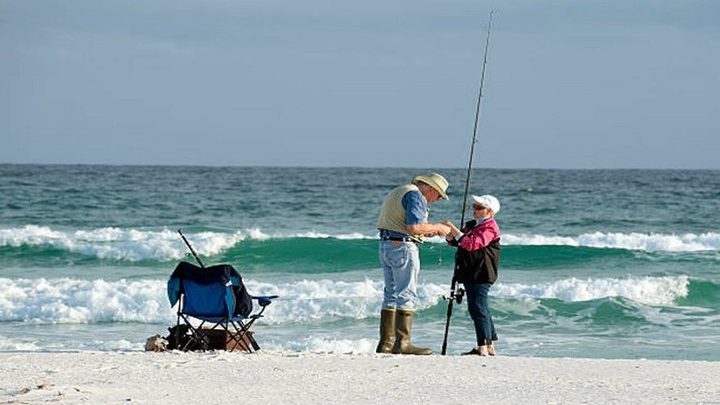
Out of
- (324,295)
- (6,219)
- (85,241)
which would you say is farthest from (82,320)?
(6,219)

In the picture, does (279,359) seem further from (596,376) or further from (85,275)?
(85,275)

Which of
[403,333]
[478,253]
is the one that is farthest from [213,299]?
[478,253]

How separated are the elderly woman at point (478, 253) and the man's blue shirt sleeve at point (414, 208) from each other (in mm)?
267

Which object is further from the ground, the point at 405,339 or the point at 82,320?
the point at 405,339

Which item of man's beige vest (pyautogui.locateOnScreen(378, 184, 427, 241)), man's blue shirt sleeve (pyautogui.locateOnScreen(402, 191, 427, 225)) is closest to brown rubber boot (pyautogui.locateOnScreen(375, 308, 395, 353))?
man's beige vest (pyautogui.locateOnScreen(378, 184, 427, 241))

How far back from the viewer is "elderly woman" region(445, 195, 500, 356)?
8.37 meters

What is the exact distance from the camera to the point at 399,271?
334 inches

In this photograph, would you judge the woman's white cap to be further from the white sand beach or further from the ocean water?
the ocean water

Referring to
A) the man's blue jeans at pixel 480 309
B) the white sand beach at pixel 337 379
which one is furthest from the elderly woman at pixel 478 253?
the white sand beach at pixel 337 379

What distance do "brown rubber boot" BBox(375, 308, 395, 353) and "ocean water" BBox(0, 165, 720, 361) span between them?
2.51m

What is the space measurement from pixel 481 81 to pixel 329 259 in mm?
10790

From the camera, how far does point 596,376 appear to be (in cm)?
768

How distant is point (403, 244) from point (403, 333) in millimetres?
723

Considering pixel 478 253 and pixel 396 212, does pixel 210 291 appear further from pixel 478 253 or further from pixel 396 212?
pixel 478 253
